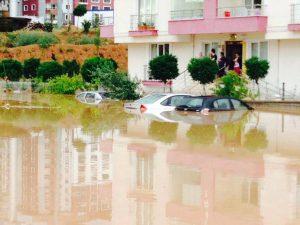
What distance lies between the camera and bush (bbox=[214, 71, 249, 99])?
3628 centimetres

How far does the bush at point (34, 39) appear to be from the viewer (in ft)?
270

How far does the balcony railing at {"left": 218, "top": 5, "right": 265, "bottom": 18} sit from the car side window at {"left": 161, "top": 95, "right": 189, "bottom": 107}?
27.3 ft

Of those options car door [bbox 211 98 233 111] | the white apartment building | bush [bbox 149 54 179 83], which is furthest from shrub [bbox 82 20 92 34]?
car door [bbox 211 98 233 111]

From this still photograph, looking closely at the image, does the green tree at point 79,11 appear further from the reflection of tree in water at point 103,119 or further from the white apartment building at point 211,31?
the reflection of tree in water at point 103,119

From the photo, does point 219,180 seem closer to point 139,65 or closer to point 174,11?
point 174,11

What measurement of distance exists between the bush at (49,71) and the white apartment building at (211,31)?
16.8 ft

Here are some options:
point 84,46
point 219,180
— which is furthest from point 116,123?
point 84,46

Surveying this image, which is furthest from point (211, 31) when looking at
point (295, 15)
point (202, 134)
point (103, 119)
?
point (202, 134)

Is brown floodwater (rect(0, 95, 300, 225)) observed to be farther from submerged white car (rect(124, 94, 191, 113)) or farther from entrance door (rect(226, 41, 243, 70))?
entrance door (rect(226, 41, 243, 70))

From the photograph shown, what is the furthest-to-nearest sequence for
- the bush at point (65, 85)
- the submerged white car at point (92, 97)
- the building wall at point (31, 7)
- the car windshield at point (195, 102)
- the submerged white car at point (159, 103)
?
the building wall at point (31, 7) < the bush at point (65, 85) < the submerged white car at point (92, 97) < the submerged white car at point (159, 103) < the car windshield at point (195, 102)

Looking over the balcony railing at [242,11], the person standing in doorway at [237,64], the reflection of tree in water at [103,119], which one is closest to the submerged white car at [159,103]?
the reflection of tree in water at [103,119]

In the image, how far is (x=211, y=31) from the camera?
39.8m

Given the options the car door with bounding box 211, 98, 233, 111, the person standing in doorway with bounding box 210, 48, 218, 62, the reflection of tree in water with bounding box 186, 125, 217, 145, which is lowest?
the reflection of tree in water with bounding box 186, 125, 217, 145

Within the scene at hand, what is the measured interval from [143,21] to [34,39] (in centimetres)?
4016
